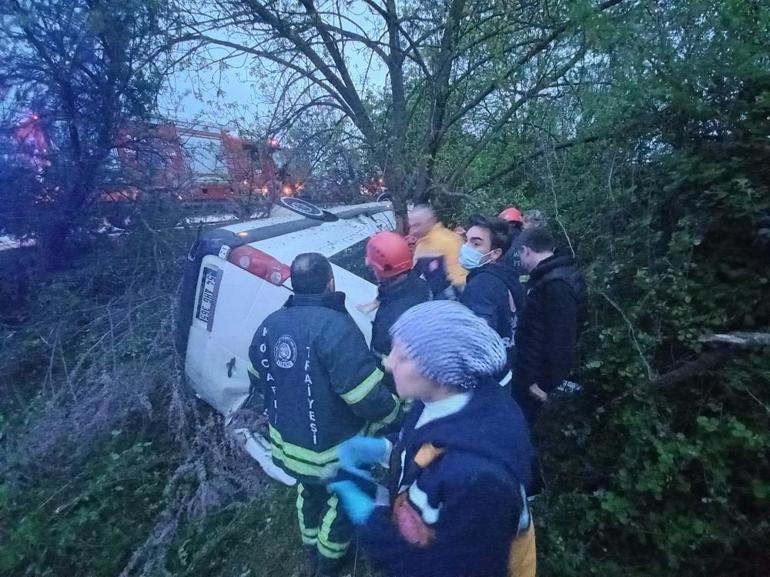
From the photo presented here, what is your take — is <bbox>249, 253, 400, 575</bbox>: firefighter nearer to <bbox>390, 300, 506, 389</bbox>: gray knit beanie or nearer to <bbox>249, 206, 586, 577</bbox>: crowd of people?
<bbox>249, 206, 586, 577</bbox>: crowd of people

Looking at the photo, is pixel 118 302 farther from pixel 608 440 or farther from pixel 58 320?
pixel 608 440

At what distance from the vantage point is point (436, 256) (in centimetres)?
346

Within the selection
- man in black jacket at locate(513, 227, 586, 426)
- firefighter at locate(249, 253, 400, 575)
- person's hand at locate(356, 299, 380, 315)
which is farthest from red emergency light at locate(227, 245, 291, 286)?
man in black jacket at locate(513, 227, 586, 426)

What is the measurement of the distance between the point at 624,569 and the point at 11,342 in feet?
18.2

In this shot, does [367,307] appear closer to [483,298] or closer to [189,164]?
[483,298]

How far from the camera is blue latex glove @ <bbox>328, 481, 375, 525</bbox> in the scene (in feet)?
4.84

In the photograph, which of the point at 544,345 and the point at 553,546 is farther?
the point at 544,345

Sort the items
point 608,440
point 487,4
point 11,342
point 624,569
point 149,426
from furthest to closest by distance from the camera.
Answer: point 11,342
point 487,4
point 149,426
point 608,440
point 624,569

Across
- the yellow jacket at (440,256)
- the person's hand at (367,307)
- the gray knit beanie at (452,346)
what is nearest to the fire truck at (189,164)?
the yellow jacket at (440,256)

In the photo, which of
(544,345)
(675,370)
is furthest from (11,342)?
(675,370)

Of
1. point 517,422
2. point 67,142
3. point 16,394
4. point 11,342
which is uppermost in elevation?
point 67,142

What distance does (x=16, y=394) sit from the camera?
163 inches

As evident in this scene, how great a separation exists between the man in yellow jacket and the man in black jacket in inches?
20.8

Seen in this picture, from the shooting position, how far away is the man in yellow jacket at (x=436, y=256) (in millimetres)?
3271
